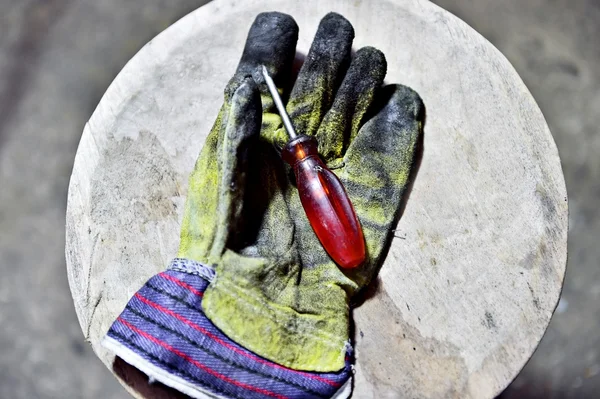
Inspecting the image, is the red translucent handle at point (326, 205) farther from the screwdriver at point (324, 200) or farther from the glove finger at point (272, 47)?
the glove finger at point (272, 47)

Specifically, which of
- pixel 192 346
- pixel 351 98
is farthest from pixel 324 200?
pixel 192 346

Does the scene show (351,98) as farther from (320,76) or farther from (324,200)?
(324,200)

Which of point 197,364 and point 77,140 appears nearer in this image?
point 197,364

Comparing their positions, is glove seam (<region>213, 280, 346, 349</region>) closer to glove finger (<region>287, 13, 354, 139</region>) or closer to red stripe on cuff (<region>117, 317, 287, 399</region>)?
red stripe on cuff (<region>117, 317, 287, 399</region>)

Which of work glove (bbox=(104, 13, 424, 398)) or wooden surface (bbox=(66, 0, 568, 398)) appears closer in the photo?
work glove (bbox=(104, 13, 424, 398))

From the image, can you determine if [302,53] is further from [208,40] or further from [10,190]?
[10,190]

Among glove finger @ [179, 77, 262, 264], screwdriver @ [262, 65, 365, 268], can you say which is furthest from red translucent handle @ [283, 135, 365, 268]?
glove finger @ [179, 77, 262, 264]
